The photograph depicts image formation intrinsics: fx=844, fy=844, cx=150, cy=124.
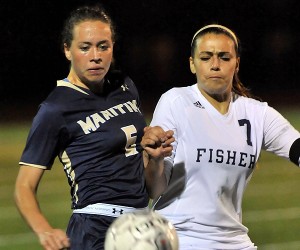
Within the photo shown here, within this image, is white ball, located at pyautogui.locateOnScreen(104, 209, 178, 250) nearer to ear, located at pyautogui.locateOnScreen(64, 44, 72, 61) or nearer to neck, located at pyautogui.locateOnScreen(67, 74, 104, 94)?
neck, located at pyautogui.locateOnScreen(67, 74, 104, 94)

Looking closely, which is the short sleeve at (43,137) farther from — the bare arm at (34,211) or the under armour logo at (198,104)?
the under armour logo at (198,104)

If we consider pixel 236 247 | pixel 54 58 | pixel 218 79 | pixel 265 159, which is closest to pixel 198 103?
pixel 218 79

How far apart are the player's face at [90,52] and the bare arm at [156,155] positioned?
382 millimetres

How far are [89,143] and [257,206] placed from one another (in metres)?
5.68

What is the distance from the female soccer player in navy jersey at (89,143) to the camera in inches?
157

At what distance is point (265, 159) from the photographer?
42.8ft

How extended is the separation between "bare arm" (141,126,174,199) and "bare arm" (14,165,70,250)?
0.53 metres

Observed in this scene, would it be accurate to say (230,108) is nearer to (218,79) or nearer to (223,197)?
(218,79)

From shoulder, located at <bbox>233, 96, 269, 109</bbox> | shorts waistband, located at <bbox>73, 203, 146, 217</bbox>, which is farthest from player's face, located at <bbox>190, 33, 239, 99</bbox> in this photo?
shorts waistband, located at <bbox>73, 203, 146, 217</bbox>

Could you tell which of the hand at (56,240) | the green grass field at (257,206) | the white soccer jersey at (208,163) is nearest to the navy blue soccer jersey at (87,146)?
the white soccer jersey at (208,163)

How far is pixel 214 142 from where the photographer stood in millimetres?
4328

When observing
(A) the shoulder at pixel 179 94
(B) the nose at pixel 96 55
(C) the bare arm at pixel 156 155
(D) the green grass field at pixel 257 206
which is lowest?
(D) the green grass field at pixel 257 206

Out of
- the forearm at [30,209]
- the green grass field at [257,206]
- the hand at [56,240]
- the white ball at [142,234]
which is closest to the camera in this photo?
the white ball at [142,234]

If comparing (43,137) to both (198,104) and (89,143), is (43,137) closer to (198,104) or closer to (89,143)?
(89,143)
